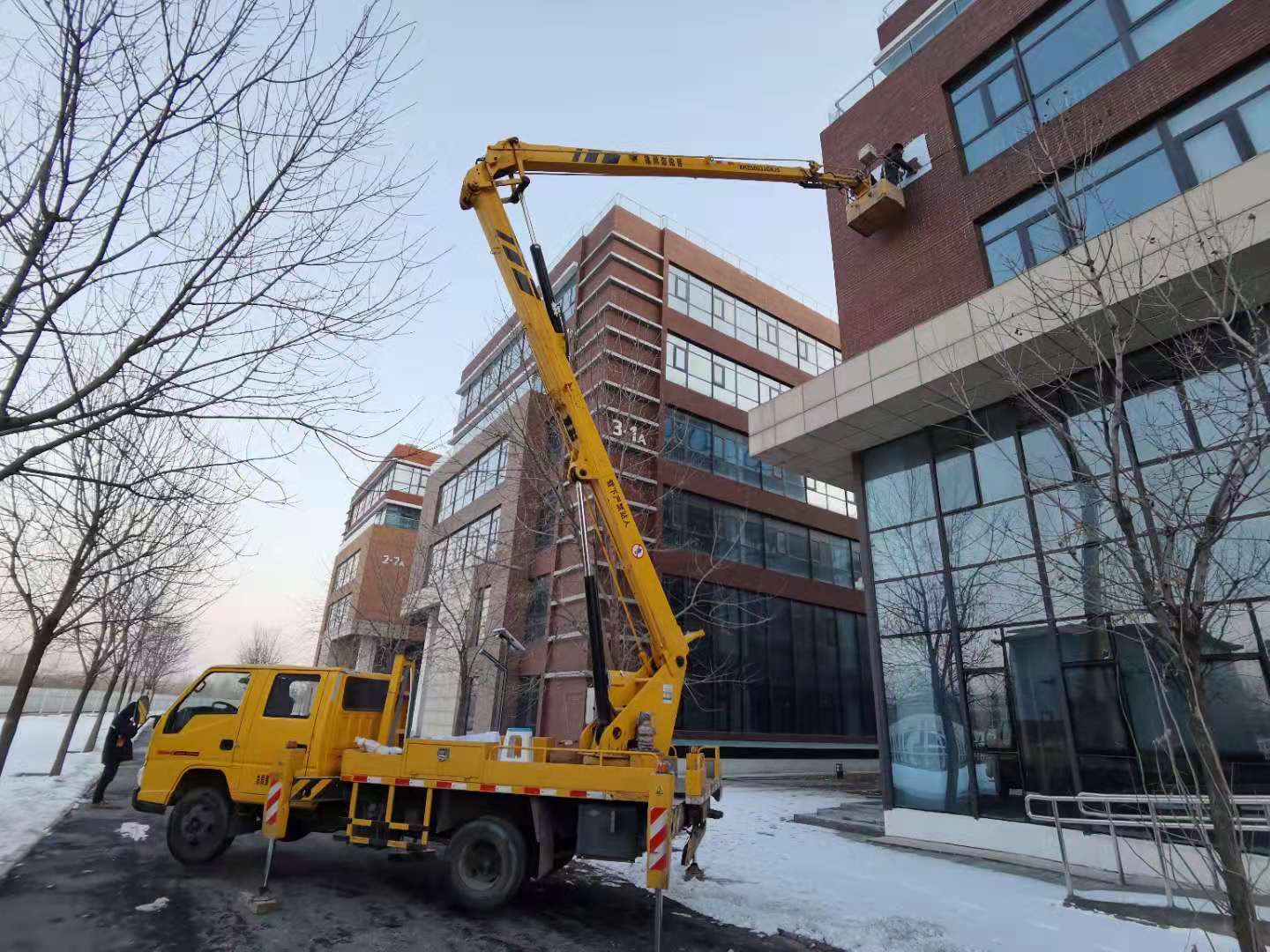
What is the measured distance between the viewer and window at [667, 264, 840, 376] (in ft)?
96.9

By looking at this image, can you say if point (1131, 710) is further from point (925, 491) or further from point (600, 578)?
point (600, 578)

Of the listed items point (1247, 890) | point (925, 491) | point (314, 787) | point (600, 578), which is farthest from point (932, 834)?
point (600, 578)

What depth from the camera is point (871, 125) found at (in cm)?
1593

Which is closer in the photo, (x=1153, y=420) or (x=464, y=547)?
(x=1153, y=420)

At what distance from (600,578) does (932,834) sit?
11.2 meters

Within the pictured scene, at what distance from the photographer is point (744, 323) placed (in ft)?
104

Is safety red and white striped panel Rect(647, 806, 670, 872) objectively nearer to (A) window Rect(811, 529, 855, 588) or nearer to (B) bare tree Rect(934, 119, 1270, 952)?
(B) bare tree Rect(934, 119, 1270, 952)

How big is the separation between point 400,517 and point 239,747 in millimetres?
41506

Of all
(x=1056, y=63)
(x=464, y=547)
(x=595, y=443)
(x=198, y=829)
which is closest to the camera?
(x=198, y=829)

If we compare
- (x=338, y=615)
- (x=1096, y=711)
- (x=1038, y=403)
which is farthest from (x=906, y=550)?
(x=338, y=615)

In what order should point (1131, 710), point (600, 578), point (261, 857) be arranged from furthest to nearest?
point (600, 578), point (1131, 710), point (261, 857)

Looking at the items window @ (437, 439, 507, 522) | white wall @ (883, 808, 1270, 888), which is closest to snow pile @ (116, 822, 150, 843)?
white wall @ (883, 808, 1270, 888)

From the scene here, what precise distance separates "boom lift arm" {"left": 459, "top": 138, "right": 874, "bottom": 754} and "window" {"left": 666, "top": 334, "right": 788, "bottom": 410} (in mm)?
14400

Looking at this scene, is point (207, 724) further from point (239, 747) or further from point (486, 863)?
point (486, 863)
